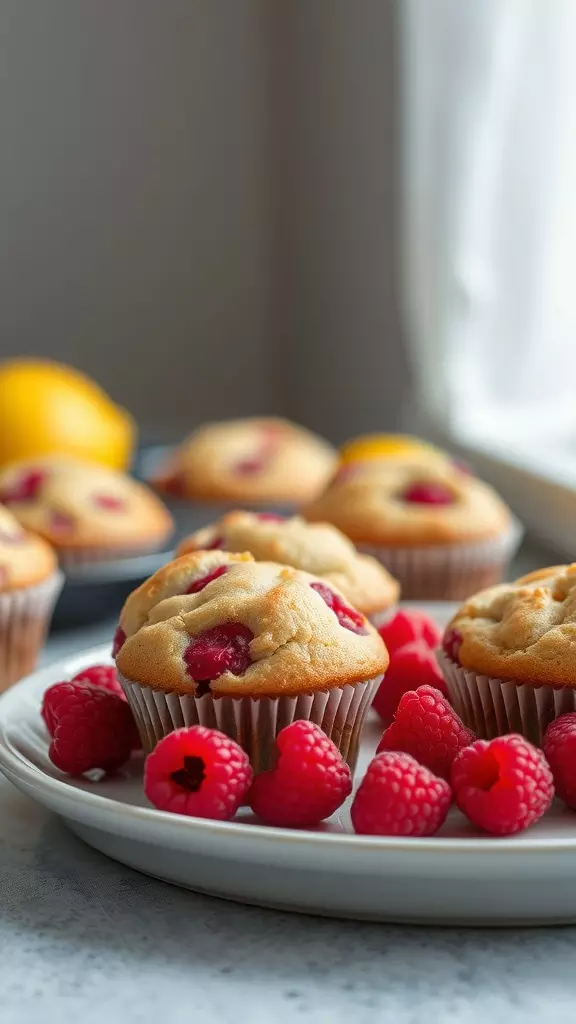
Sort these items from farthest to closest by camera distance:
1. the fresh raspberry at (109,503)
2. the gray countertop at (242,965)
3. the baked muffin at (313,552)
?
1. the fresh raspberry at (109,503)
2. the baked muffin at (313,552)
3. the gray countertop at (242,965)

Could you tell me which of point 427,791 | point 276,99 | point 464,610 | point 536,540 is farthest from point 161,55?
point 427,791

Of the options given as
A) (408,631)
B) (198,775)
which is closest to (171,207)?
(408,631)

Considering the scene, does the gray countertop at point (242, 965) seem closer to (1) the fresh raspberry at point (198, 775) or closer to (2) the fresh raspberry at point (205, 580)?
(1) the fresh raspberry at point (198, 775)

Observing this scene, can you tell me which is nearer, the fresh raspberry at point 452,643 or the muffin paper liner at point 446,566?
the fresh raspberry at point 452,643

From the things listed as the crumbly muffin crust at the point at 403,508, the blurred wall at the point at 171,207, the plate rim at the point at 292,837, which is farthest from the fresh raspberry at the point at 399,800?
the blurred wall at the point at 171,207

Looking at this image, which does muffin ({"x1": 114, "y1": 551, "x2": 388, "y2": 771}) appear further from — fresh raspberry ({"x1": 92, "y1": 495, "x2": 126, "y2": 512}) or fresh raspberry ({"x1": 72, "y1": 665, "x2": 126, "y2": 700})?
fresh raspberry ({"x1": 92, "y1": 495, "x2": 126, "y2": 512})

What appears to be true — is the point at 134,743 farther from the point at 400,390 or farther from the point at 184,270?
the point at 184,270

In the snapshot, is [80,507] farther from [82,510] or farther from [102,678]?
[102,678]
